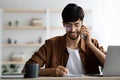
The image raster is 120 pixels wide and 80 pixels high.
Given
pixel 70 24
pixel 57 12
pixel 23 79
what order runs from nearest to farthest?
pixel 23 79, pixel 70 24, pixel 57 12

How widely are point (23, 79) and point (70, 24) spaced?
727 mm

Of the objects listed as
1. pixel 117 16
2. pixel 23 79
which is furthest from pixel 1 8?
pixel 23 79

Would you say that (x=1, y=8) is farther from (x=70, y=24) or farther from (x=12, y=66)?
(x=70, y=24)

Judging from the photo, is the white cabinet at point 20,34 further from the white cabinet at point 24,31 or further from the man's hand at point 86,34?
the man's hand at point 86,34

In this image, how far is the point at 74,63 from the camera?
242 cm

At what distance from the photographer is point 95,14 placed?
6.46 meters

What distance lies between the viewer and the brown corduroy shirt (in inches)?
95.7

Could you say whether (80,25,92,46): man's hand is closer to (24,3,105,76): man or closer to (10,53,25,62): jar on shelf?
(24,3,105,76): man

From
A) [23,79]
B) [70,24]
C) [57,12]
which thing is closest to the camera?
[23,79]

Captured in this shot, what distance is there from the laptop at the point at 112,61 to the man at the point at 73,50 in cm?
39

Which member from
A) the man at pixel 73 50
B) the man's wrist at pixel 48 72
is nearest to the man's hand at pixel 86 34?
the man at pixel 73 50

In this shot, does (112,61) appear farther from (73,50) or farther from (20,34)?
(20,34)

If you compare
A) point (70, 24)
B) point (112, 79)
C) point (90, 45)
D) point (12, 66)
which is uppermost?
point (70, 24)

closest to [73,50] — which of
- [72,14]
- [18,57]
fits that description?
[72,14]
